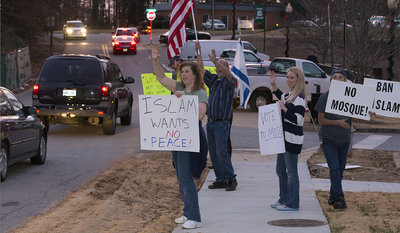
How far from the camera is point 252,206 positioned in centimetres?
1023

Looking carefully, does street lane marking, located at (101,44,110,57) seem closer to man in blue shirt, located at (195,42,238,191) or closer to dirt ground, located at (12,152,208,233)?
A: dirt ground, located at (12,152,208,233)

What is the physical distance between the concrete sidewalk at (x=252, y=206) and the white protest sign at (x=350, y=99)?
1.34 metres

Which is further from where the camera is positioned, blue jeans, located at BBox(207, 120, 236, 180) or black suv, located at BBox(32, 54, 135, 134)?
black suv, located at BBox(32, 54, 135, 134)

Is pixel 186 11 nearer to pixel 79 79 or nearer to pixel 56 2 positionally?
pixel 79 79

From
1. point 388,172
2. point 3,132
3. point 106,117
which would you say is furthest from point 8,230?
point 106,117

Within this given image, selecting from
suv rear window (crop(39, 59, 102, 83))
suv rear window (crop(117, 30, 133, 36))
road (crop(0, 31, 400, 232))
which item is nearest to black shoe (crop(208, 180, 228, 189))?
road (crop(0, 31, 400, 232))

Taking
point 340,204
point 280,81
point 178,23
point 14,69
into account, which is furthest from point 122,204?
point 14,69

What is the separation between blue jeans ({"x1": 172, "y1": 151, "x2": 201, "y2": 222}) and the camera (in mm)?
8586

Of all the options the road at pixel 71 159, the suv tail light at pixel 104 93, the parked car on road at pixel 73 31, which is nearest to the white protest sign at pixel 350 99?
the road at pixel 71 159

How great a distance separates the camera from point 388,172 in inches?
543

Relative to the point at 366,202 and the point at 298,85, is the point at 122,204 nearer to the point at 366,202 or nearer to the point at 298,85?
the point at 298,85

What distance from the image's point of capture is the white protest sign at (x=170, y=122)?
28.3 feet

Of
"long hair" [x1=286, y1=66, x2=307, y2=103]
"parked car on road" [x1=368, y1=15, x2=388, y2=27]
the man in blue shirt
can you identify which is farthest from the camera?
"parked car on road" [x1=368, y1=15, x2=388, y2=27]

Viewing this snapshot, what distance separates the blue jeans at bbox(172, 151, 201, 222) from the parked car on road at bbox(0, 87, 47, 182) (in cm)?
477
